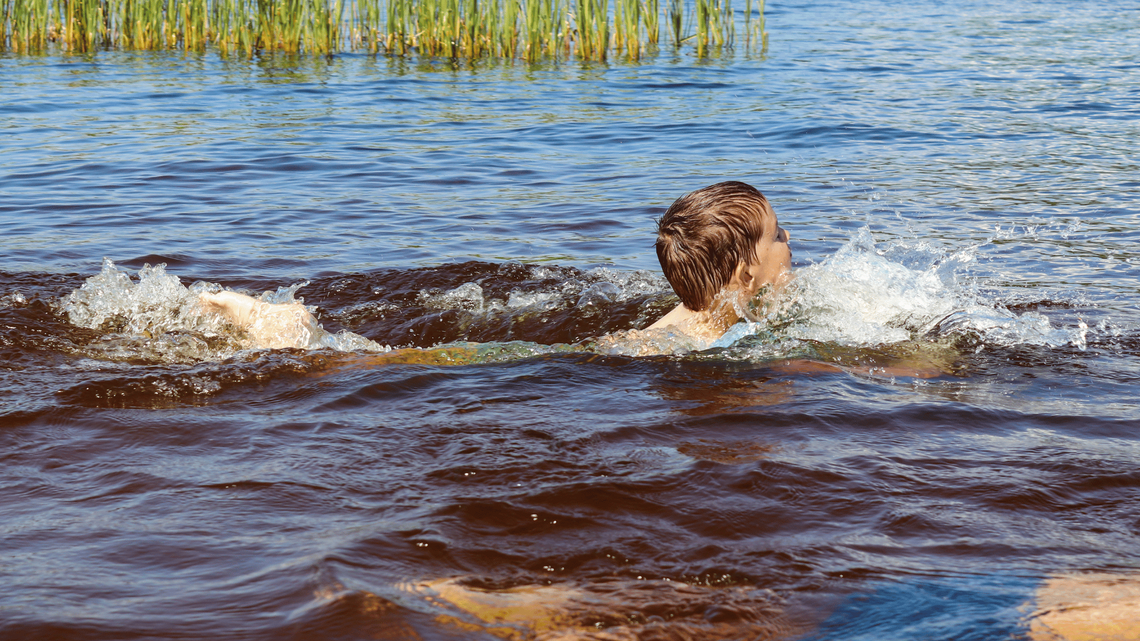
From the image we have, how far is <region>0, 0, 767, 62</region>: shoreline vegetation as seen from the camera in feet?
50.0

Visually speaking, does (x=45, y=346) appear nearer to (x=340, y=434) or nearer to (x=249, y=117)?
(x=340, y=434)

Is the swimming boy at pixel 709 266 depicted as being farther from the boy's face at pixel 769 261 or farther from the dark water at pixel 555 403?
the dark water at pixel 555 403

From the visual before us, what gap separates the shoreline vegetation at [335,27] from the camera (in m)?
15.2

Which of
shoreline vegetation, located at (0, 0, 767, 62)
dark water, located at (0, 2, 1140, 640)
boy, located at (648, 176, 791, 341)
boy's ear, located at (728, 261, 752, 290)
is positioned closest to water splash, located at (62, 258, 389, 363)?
dark water, located at (0, 2, 1140, 640)

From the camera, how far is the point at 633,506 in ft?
9.77

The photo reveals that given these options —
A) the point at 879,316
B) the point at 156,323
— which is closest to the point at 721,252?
the point at 879,316

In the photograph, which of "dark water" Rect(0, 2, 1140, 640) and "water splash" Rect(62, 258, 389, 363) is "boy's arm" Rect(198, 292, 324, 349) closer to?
"water splash" Rect(62, 258, 389, 363)

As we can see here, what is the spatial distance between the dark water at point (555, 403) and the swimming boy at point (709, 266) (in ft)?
0.58

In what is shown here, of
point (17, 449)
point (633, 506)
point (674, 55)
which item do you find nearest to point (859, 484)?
point (633, 506)

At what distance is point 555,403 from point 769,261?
1.29 m

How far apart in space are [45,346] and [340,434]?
1.93 meters

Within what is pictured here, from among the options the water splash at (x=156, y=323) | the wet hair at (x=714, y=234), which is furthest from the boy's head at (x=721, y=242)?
the water splash at (x=156, y=323)

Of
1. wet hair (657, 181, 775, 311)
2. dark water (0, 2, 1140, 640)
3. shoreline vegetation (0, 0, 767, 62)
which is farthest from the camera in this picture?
shoreline vegetation (0, 0, 767, 62)

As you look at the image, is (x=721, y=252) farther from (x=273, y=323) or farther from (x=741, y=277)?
(x=273, y=323)
